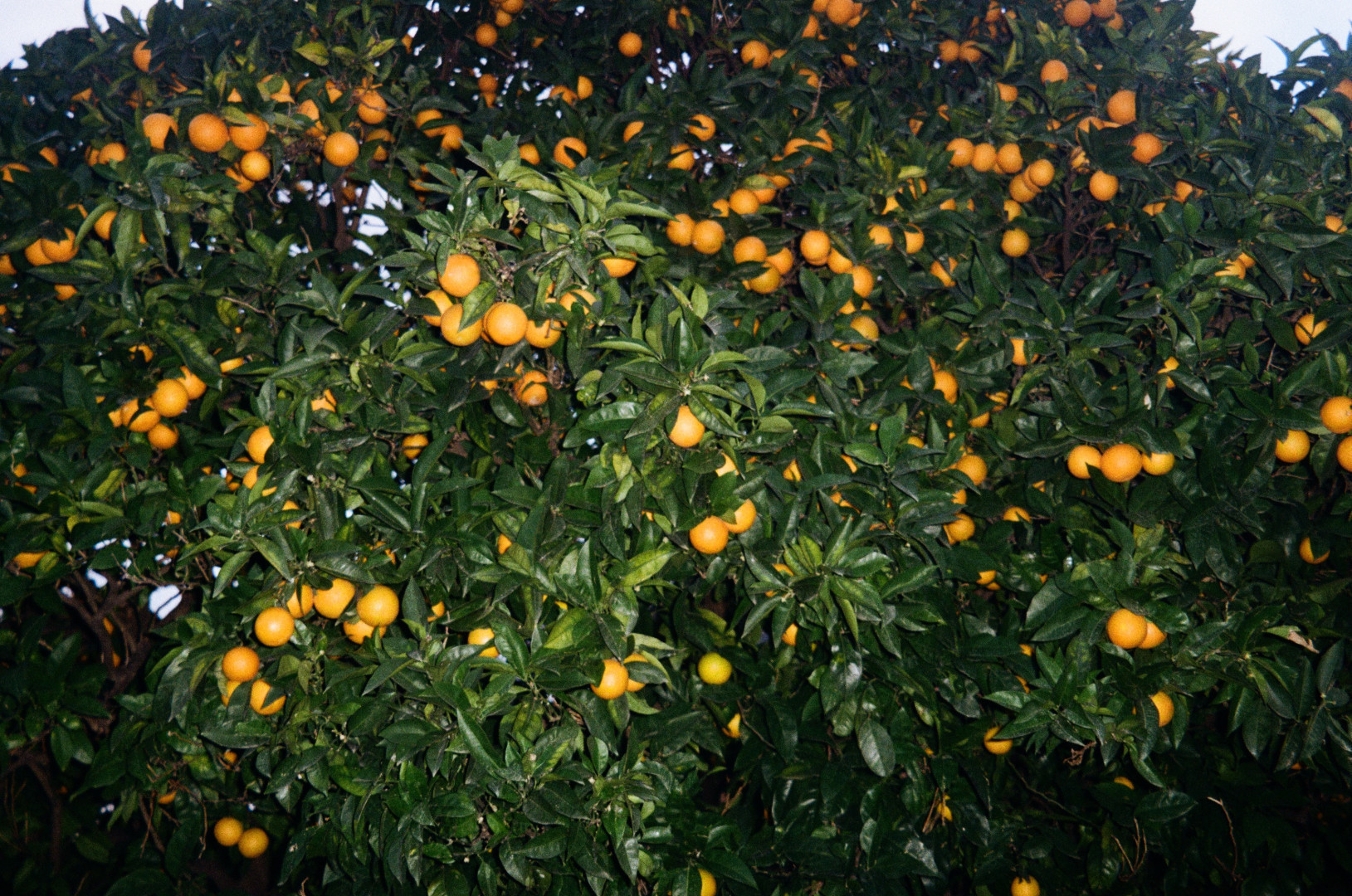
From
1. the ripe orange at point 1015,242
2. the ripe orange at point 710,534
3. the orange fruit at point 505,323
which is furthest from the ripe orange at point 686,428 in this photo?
the ripe orange at point 1015,242

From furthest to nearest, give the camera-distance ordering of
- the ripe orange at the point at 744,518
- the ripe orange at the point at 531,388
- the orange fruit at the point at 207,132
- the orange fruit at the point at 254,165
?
1. the orange fruit at the point at 254,165
2. the orange fruit at the point at 207,132
3. the ripe orange at the point at 531,388
4. the ripe orange at the point at 744,518

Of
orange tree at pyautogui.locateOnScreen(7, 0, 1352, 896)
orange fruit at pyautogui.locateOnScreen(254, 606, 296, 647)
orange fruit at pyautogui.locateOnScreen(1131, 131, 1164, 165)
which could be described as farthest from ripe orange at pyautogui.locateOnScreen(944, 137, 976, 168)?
orange fruit at pyautogui.locateOnScreen(254, 606, 296, 647)

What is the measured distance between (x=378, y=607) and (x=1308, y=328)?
2623 millimetres

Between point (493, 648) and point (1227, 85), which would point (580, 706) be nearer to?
point (493, 648)

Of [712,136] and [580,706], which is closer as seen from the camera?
[580,706]

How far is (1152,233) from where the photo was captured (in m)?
2.86

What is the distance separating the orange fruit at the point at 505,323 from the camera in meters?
2.12

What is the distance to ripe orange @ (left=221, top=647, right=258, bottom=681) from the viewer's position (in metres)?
2.23

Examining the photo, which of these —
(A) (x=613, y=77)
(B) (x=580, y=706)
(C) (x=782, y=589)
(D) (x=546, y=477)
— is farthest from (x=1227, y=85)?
(B) (x=580, y=706)

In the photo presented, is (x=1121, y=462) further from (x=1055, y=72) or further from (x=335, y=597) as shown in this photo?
(x=335, y=597)

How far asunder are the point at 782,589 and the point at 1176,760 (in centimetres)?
A: 150

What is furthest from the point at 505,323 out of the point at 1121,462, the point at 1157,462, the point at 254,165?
the point at 1157,462

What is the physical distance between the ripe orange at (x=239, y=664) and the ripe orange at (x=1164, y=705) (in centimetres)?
224

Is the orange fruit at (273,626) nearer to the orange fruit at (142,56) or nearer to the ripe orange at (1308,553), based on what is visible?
the orange fruit at (142,56)
